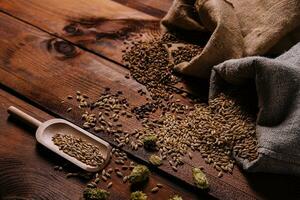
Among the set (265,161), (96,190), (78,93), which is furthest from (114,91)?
(265,161)

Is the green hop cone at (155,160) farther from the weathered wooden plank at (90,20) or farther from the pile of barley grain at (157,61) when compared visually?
the weathered wooden plank at (90,20)

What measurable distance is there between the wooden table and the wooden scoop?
3 centimetres

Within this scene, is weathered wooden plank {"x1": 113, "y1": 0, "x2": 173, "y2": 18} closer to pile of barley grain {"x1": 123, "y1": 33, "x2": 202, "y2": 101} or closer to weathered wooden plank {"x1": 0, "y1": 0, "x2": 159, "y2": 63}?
weathered wooden plank {"x1": 0, "y1": 0, "x2": 159, "y2": 63}

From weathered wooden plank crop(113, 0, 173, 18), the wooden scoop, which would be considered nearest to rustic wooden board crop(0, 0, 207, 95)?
weathered wooden plank crop(113, 0, 173, 18)

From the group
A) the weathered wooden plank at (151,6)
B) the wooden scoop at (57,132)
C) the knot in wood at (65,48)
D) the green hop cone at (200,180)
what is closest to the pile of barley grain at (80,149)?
the wooden scoop at (57,132)

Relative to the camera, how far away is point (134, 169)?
114 cm

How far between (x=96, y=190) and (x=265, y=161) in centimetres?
48

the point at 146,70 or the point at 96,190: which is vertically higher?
the point at 146,70

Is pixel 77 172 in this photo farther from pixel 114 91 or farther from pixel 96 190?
pixel 114 91

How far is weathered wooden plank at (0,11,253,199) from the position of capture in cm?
133

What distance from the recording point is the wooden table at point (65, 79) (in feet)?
3.71

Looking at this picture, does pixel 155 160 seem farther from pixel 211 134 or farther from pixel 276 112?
pixel 276 112

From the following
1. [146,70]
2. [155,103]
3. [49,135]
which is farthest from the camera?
[146,70]

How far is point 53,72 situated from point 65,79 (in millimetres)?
56
